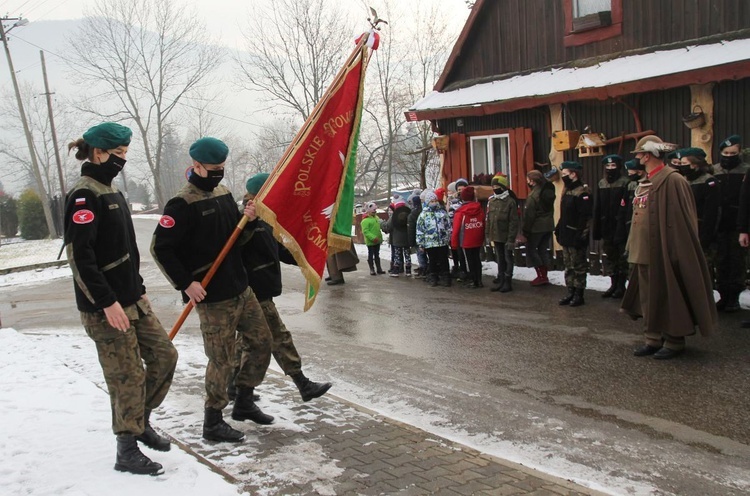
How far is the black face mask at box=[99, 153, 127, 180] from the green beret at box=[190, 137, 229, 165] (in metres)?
0.52

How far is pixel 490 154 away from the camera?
14.3 m

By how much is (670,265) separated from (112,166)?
507 centimetres

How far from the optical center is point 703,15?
10703 mm

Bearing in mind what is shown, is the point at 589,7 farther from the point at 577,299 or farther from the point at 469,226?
the point at 577,299

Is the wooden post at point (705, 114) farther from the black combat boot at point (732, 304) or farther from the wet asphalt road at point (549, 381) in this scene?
the wet asphalt road at point (549, 381)

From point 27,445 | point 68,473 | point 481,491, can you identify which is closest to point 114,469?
point 68,473

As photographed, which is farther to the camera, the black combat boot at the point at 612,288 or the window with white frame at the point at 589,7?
the window with white frame at the point at 589,7

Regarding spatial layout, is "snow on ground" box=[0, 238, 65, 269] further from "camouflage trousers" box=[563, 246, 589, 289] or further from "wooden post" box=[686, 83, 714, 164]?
"wooden post" box=[686, 83, 714, 164]

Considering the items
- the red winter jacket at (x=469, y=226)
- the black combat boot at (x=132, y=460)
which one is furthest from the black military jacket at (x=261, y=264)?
the red winter jacket at (x=469, y=226)

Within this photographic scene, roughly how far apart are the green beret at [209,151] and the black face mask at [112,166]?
1.70ft

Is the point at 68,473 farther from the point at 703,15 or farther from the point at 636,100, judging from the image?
the point at 703,15

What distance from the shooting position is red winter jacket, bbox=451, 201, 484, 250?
11.6 m

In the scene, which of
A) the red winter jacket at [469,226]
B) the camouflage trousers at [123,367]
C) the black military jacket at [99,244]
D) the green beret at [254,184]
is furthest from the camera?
the red winter jacket at [469,226]

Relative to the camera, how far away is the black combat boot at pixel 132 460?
4.22 m
